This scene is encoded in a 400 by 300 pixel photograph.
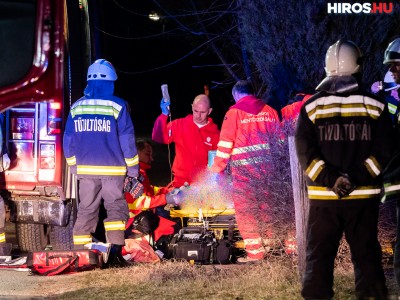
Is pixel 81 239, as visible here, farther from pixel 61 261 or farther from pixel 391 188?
pixel 391 188

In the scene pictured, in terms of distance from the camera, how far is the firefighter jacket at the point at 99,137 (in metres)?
7.40

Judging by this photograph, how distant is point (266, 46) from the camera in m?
10.8

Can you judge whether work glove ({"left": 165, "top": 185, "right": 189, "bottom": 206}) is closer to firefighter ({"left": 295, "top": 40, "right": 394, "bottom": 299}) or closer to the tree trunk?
the tree trunk

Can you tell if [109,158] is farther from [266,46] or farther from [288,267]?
[266,46]

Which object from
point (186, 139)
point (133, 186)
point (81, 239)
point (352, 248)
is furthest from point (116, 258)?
point (352, 248)

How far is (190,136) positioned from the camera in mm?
9148

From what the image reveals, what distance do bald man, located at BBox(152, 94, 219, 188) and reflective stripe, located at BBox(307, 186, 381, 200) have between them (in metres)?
3.75

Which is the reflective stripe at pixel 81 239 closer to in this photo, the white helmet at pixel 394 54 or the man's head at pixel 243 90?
the man's head at pixel 243 90

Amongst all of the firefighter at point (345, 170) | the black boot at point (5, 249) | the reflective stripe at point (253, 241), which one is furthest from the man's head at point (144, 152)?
the firefighter at point (345, 170)

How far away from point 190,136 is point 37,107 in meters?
2.13

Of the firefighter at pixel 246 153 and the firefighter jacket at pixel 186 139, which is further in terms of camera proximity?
the firefighter jacket at pixel 186 139

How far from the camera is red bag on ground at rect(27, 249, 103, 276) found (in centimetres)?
705

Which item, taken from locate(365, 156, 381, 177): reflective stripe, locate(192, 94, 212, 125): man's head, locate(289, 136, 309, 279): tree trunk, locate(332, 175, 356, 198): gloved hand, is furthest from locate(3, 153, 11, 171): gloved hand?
locate(365, 156, 381, 177): reflective stripe

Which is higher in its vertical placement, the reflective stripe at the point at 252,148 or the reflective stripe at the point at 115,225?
the reflective stripe at the point at 252,148
